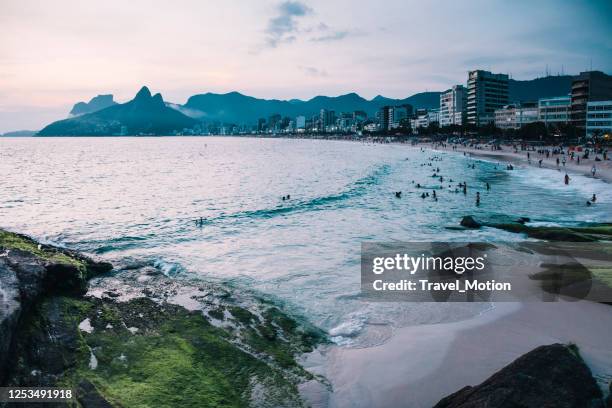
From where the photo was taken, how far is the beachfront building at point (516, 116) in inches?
6201

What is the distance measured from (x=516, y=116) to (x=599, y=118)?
151 feet

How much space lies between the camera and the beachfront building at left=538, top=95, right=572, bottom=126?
144538 millimetres

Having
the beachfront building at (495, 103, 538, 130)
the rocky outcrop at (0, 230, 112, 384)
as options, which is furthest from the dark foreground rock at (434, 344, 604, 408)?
the beachfront building at (495, 103, 538, 130)

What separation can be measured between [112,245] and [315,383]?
2080 centimetres

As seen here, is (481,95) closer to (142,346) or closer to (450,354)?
(450,354)

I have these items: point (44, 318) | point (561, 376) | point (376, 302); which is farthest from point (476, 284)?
point (44, 318)

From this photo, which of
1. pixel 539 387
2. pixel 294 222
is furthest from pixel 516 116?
pixel 539 387

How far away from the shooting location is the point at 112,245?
90.5ft

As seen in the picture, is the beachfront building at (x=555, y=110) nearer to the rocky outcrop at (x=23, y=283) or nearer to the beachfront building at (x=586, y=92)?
the beachfront building at (x=586, y=92)

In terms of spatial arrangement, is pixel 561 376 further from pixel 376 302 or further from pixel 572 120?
pixel 572 120

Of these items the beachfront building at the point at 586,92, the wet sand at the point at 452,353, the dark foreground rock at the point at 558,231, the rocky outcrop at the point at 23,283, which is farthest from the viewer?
the beachfront building at the point at 586,92

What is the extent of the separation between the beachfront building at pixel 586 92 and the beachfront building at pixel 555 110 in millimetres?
3911

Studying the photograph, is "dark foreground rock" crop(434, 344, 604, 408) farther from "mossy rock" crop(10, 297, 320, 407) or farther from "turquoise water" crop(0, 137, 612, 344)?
"turquoise water" crop(0, 137, 612, 344)

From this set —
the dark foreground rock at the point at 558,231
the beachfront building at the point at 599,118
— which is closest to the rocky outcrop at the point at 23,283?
the dark foreground rock at the point at 558,231
